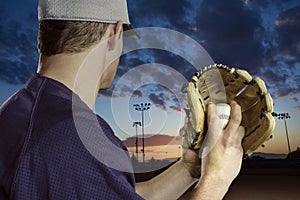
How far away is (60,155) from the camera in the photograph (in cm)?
94

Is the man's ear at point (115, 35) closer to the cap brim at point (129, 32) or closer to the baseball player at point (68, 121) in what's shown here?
the baseball player at point (68, 121)

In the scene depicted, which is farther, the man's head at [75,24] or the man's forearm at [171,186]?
the man's forearm at [171,186]

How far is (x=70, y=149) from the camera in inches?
37.2

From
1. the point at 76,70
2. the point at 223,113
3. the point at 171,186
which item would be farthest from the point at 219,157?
the point at 76,70

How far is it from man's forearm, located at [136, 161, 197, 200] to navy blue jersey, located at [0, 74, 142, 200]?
3.57 ft

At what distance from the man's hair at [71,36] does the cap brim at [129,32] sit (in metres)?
0.22

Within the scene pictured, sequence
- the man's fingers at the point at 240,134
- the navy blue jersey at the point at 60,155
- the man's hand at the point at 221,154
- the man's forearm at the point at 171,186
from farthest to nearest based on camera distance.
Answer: the man's forearm at the point at 171,186, the man's fingers at the point at 240,134, the man's hand at the point at 221,154, the navy blue jersey at the point at 60,155

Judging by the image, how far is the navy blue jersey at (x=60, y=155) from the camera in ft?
3.07

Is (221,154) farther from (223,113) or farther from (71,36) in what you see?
(71,36)

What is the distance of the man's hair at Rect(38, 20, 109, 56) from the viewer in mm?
1223

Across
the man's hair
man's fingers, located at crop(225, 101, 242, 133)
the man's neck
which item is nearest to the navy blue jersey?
A: the man's neck

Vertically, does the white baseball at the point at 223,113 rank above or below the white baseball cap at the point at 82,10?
below

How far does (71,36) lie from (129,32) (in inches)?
15.8

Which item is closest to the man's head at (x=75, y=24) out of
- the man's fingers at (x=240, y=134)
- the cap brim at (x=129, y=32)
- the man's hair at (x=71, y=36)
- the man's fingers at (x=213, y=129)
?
the man's hair at (x=71, y=36)
